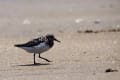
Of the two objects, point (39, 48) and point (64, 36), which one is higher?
point (64, 36)

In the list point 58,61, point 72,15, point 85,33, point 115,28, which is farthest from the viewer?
point 72,15

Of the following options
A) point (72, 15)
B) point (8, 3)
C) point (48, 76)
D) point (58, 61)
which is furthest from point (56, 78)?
point (8, 3)

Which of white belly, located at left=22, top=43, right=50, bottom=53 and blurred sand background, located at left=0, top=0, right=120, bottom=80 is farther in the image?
white belly, located at left=22, top=43, right=50, bottom=53

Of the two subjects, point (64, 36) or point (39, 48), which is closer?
point (39, 48)

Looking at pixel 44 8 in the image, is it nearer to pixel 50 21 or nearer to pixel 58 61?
pixel 50 21

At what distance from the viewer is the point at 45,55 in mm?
16078

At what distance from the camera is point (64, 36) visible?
20609 mm

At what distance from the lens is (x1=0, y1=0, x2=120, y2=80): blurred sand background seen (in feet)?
42.8

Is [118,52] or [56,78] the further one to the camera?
[118,52]

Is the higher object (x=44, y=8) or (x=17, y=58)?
(x=44, y=8)

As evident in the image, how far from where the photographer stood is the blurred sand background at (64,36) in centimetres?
1305

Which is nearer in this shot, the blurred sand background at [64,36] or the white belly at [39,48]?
the blurred sand background at [64,36]

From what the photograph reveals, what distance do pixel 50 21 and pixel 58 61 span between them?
33.6ft

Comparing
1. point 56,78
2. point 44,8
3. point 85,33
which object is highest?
point 44,8
